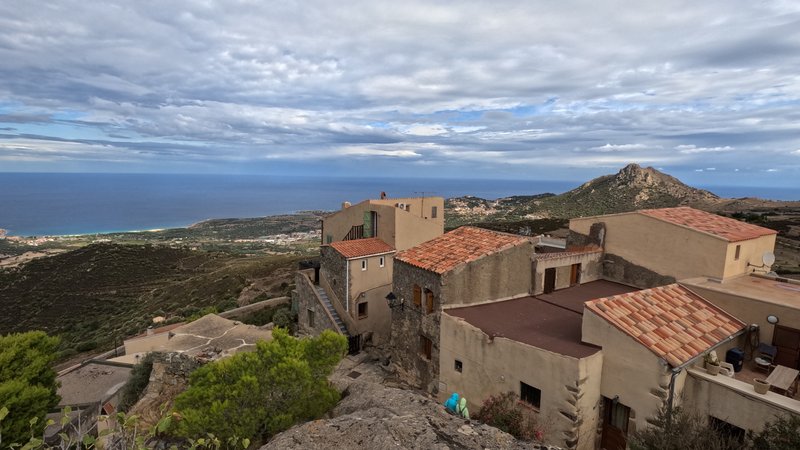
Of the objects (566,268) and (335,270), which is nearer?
(566,268)

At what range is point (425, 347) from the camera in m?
16.3

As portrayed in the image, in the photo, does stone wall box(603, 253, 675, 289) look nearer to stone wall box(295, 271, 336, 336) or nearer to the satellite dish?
the satellite dish

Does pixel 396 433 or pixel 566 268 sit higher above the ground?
pixel 566 268

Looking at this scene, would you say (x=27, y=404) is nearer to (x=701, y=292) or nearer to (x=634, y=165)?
(x=701, y=292)

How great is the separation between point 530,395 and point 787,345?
313 inches

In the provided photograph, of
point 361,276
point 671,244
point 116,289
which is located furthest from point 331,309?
point 116,289

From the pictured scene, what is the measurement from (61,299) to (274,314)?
34.7 meters

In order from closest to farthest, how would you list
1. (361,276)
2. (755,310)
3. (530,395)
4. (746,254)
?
1. (530,395)
2. (755,310)
3. (746,254)
4. (361,276)

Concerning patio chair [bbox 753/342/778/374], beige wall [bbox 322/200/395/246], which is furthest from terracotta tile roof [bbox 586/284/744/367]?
beige wall [bbox 322/200/395/246]

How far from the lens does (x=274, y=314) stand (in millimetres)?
29734

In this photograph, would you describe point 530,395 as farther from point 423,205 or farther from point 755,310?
point 423,205

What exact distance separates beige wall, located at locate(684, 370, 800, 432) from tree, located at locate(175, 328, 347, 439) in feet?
32.9

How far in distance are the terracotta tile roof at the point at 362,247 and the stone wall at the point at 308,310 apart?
3.46 metres

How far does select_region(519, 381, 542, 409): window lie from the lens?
1195 cm
